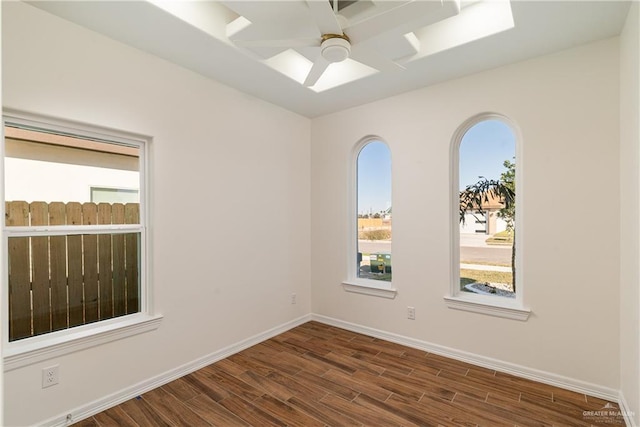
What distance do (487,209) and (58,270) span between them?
3.57 meters

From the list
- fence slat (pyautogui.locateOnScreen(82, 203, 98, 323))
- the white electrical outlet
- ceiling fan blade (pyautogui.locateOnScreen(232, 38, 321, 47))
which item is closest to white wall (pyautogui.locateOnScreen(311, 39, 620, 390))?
ceiling fan blade (pyautogui.locateOnScreen(232, 38, 321, 47))

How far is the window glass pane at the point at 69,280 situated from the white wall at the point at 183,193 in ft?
0.75

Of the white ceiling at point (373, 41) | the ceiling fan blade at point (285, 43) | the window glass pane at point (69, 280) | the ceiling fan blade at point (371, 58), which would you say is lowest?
the window glass pane at point (69, 280)

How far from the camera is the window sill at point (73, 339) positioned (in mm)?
2219

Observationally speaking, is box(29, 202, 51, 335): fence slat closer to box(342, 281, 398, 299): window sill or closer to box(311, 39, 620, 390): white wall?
box(342, 281, 398, 299): window sill

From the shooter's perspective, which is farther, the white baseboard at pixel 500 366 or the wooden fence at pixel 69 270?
the white baseboard at pixel 500 366

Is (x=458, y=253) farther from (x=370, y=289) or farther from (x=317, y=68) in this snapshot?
(x=317, y=68)

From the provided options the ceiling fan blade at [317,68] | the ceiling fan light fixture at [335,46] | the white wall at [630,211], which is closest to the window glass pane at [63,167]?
the ceiling fan blade at [317,68]

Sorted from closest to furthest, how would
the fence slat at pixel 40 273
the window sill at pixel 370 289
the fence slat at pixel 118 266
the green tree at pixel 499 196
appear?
the fence slat at pixel 40 273
the fence slat at pixel 118 266
the green tree at pixel 499 196
the window sill at pixel 370 289

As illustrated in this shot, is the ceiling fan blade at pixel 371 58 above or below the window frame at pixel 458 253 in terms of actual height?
above

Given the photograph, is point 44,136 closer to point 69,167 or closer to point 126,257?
point 69,167

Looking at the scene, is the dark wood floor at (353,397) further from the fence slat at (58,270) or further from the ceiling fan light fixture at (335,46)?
the ceiling fan light fixture at (335,46)

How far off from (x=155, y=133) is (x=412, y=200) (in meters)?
2.46

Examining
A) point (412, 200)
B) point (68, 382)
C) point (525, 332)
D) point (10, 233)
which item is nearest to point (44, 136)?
point (10, 233)
